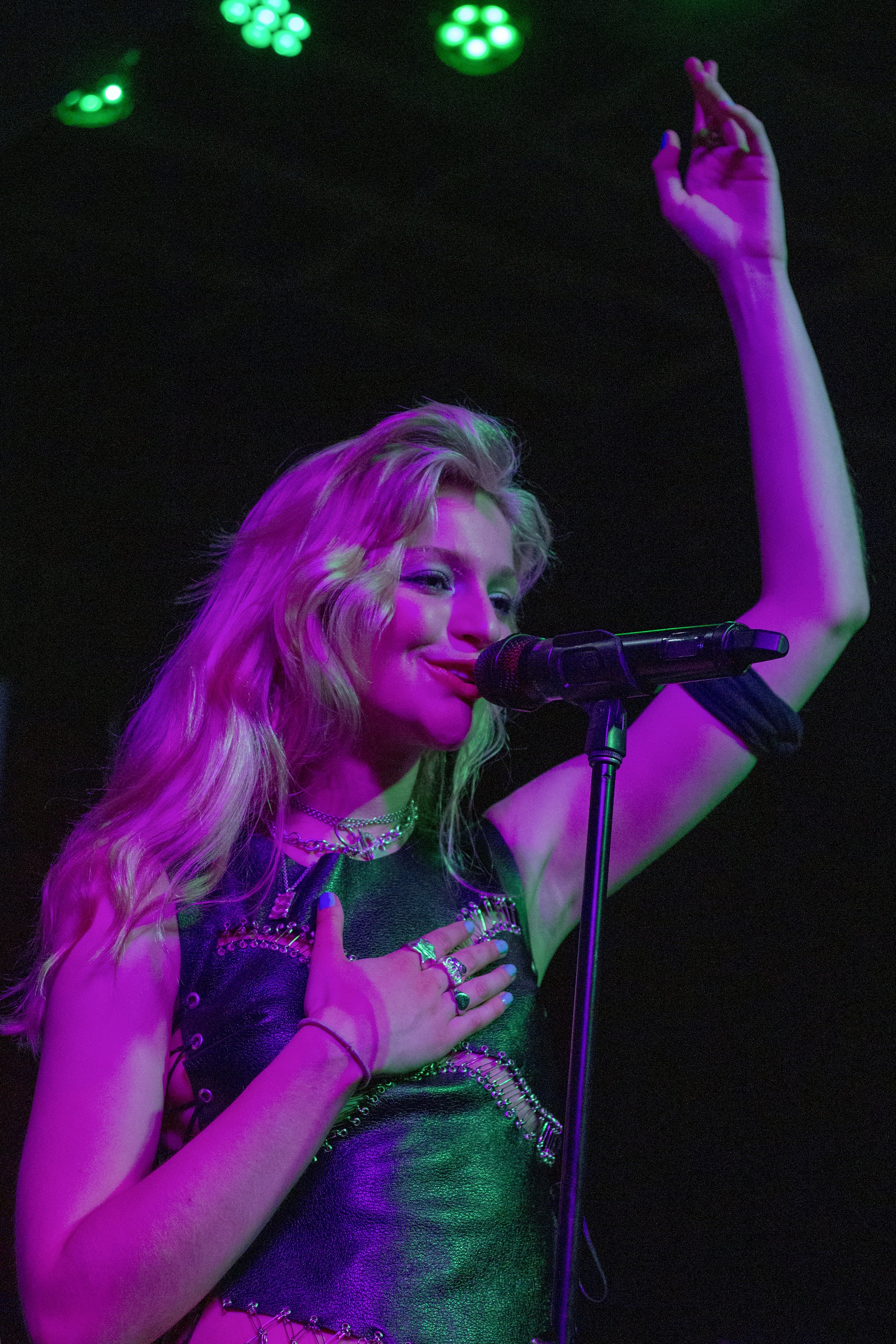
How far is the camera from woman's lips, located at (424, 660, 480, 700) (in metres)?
1.50

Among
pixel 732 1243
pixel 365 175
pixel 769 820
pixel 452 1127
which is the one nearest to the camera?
pixel 452 1127

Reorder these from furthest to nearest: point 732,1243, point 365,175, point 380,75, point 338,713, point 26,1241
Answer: point 365,175, point 380,75, point 732,1243, point 338,713, point 26,1241

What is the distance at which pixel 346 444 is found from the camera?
1779 mm

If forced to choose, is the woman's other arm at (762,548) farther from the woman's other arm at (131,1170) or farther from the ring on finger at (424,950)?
the woman's other arm at (131,1170)

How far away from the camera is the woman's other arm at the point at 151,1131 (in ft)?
3.70

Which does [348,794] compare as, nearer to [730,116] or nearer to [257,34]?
[730,116]

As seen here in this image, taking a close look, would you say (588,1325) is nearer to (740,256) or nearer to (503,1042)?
(503,1042)

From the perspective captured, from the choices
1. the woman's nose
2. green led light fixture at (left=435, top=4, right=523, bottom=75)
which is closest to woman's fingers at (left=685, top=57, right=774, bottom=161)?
the woman's nose

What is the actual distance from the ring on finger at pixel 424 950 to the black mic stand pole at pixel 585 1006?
420mm

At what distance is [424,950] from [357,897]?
0.16 meters

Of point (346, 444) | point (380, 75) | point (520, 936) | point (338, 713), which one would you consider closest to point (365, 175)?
point (380, 75)

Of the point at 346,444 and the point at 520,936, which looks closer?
the point at 520,936

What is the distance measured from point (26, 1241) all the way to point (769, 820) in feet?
5.94

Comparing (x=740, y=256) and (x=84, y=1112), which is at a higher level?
(x=740, y=256)
